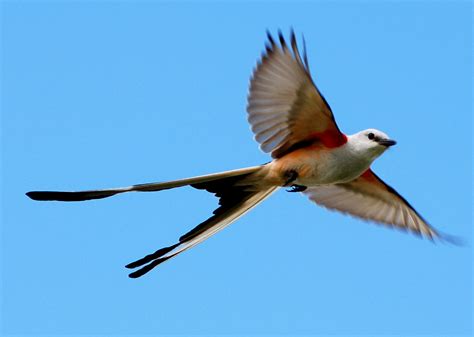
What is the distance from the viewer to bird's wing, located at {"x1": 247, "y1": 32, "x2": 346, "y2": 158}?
6961mm

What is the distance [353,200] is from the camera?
28.9 feet

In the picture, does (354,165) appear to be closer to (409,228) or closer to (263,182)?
(263,182)

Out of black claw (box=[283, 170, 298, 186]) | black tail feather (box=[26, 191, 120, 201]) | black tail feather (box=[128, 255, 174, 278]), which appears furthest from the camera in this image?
black claw (box=[283, 170, 298, 186])

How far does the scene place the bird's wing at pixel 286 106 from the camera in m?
6.96

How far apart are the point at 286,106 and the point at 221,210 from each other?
3.45ft

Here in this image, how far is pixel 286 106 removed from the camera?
7.34 metres

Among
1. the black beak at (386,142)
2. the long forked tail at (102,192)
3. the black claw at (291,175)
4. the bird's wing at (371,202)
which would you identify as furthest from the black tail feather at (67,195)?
the bird's wing at (371,202)

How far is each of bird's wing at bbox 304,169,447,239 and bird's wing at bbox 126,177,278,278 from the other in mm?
1096

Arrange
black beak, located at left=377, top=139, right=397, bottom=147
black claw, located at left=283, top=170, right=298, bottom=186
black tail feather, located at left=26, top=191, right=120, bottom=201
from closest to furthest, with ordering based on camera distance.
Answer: black tail feather, located at left=26, top=191, right=120, bottom=201, black beak, located at left=377, top=139, right=397, bottom=147, black claw, located at left=283, top=170, right=298, bottom=186

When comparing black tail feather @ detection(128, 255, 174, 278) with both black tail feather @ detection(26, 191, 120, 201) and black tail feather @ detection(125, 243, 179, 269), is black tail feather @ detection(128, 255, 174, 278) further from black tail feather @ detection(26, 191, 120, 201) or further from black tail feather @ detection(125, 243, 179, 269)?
black tail feather @ detection(26, 191, 120, 201)

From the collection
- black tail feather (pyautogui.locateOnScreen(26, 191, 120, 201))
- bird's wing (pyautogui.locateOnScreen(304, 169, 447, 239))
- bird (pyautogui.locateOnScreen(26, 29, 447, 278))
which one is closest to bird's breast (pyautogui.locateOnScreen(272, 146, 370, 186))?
bird (pyautogui.locateOnScreen(26, 29, 447, 278))

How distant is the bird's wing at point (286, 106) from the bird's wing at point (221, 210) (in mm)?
401

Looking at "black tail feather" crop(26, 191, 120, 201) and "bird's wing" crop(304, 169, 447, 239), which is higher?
"bird's wing" crop(304, 169, 447, 239)

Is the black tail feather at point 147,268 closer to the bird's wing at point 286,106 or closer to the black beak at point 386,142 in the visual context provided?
the bird's wing at point 286,106
